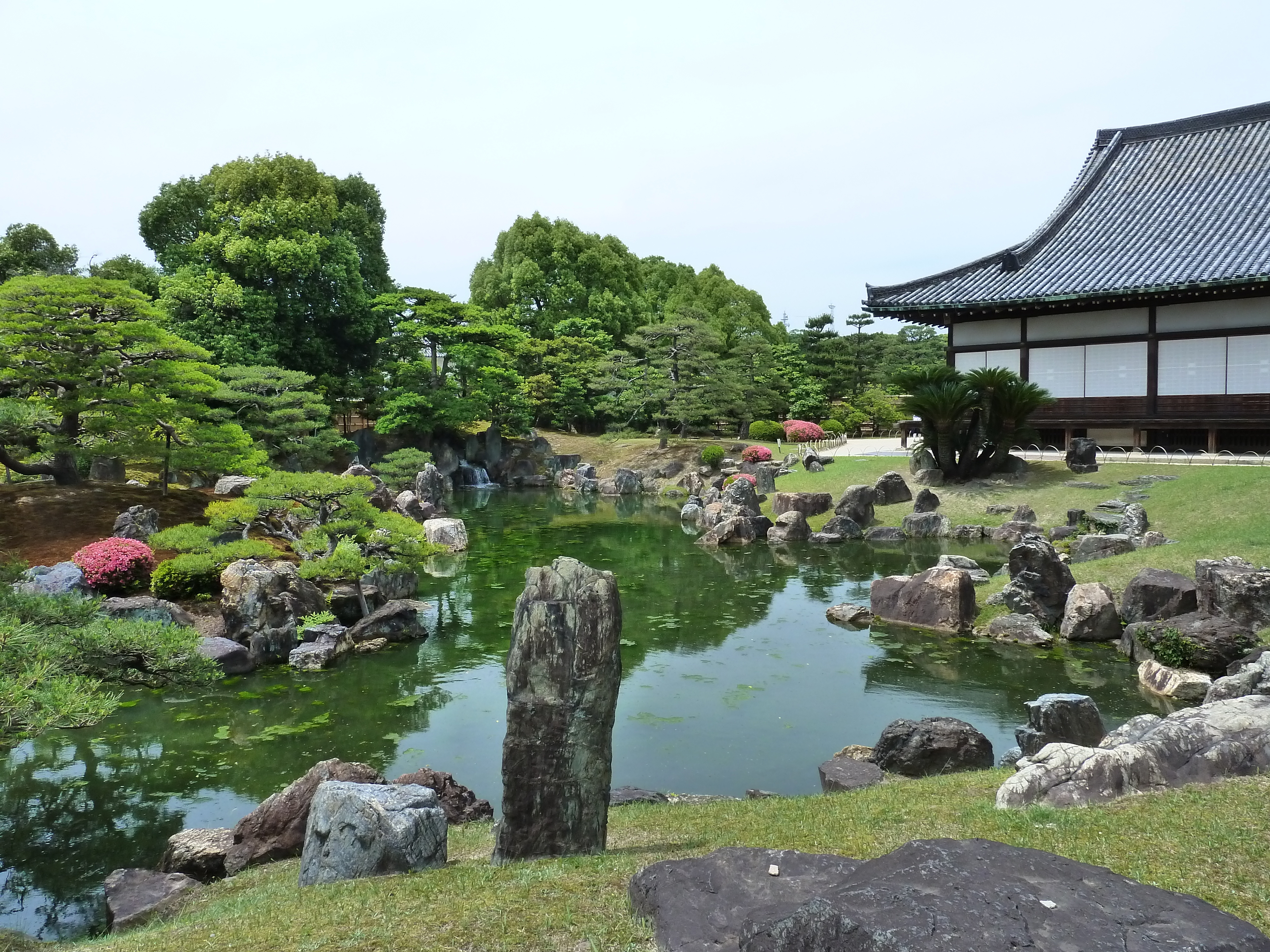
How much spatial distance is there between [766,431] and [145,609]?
34.7 metres

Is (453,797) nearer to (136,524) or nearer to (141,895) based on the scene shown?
(141,895)

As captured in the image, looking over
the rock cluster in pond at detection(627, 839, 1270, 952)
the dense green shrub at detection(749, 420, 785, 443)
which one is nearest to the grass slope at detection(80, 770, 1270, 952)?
the rock cluster in pond at detection(627, 839, 1270, 952)

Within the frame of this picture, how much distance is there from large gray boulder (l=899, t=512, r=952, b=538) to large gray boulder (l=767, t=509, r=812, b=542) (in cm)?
292

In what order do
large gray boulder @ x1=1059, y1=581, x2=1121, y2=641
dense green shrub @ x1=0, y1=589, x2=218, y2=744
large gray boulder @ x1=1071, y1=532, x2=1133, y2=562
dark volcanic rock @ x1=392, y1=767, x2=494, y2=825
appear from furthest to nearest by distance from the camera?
large gray boulder @ x1=1071, y1=532, x2=1133, y2=562 < large gray boulder @ x1=1059, y1=581, x2=1121, y2=641 < dark volcanic rock @ x1=392, y1=767, x2=494, y2=825 < dense green shrub @ x1=0, y1=589, x2=218, y2=744

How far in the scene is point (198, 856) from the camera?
8.07m

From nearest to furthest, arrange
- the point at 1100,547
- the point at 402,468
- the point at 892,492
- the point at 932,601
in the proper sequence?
the point at 932,601 < the point at 1100,547 < the point at 892,492 < the point at 402,468

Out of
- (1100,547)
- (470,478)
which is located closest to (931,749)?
(1100,547)

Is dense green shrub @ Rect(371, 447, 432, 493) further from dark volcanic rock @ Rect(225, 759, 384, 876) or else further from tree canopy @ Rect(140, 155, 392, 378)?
dark volcanic rock @ Rect(225, 759, 384, 876)

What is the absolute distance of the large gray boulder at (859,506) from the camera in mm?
27141

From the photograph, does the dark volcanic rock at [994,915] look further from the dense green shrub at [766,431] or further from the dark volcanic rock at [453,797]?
the dense green shrub at [766,431]

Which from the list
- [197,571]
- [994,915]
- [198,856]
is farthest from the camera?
[197,571]

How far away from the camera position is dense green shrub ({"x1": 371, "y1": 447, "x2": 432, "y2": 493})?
37.0m

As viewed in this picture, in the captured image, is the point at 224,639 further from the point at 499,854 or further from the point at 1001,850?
the point at 1001,850

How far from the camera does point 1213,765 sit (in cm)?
674
